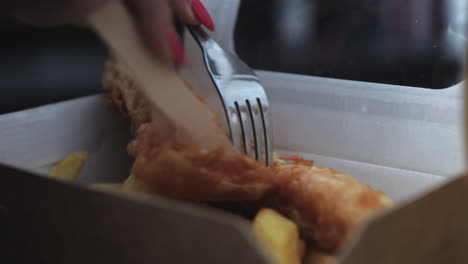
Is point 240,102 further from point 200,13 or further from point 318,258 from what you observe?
point 318,258

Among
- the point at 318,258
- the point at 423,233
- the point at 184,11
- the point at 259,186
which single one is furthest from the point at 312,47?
the point at 423,233

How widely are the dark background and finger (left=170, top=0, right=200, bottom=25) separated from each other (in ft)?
0.77

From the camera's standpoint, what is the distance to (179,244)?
2.15ft

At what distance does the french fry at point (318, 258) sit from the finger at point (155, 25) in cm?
45

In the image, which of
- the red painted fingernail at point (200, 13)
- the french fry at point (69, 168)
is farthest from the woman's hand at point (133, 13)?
the french fry at point (69, 168)

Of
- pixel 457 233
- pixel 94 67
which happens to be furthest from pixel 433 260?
pixel 94 67

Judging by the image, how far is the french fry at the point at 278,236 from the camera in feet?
2.59

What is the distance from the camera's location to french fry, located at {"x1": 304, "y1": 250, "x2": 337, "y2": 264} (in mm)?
906

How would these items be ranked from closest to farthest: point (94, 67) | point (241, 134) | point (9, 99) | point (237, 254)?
point (237, 254)
point (241, 134)
point (94, 67)
point (9, 99)

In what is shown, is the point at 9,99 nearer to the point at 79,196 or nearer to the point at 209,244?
the point at 79,196

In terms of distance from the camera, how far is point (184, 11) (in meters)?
1.29

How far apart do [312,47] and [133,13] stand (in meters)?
1.77

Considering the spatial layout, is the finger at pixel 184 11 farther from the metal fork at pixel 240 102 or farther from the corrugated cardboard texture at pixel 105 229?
the corrugated cardboard texture at pixel 105 229

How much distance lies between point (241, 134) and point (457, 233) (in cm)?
58
